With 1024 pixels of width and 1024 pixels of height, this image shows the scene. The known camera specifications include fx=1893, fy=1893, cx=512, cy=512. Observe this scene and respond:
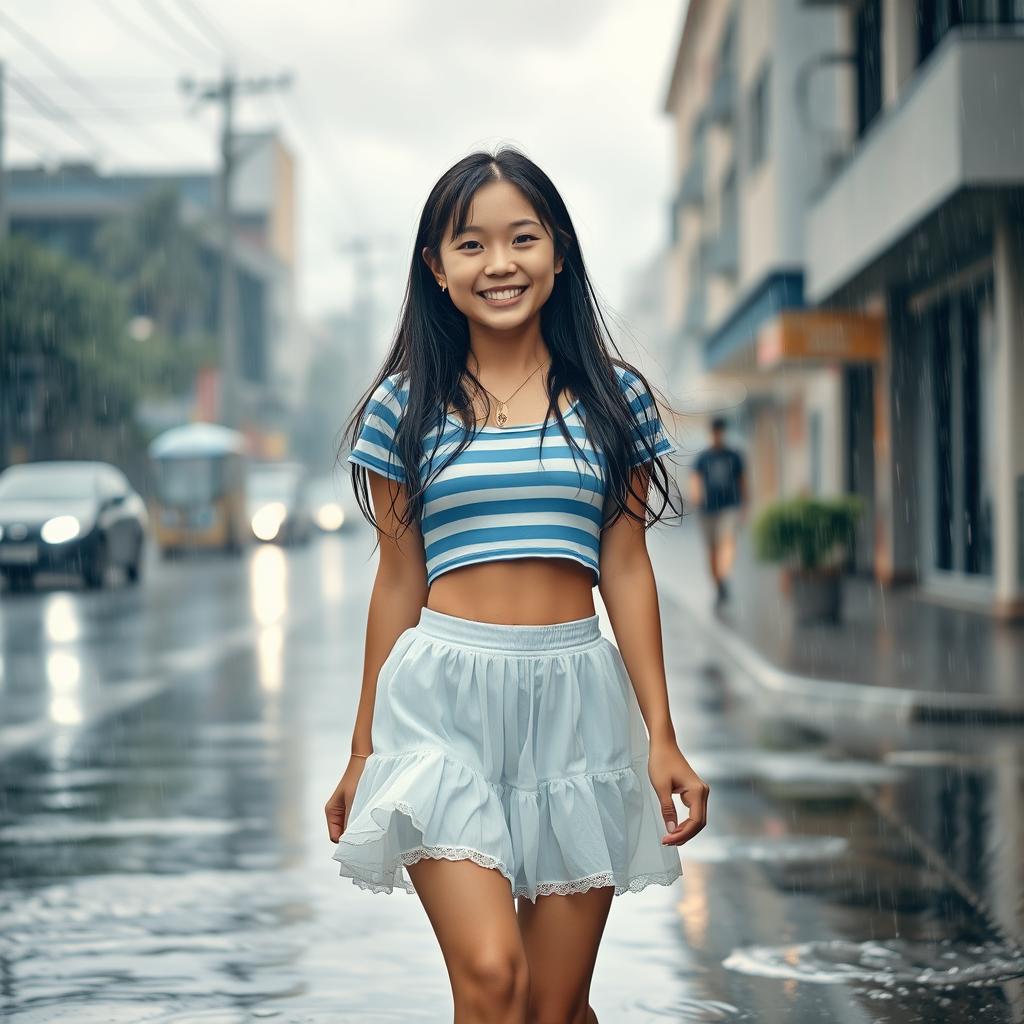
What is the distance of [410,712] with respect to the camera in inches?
128

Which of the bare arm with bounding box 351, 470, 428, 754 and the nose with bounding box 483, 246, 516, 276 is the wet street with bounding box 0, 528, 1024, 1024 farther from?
the nose with bounding box 483, 246, 516, 276

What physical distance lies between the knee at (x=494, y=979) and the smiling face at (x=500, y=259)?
1.10m

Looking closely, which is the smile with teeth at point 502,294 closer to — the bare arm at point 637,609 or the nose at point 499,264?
the nose at point 499,264

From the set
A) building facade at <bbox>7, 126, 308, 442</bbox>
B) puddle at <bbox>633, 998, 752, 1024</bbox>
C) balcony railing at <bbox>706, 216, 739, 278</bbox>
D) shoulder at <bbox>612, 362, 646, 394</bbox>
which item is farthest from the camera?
building facade at <bbox>7, 126, 308, 442</bbox>

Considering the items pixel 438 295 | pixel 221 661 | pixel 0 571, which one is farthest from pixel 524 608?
pixel 0 571

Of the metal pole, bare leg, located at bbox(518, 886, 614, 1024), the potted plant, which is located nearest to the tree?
the metal pole

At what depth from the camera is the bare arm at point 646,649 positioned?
3.30m

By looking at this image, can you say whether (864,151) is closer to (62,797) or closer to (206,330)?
(62,797)

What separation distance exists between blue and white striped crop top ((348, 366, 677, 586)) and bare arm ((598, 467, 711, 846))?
7cm

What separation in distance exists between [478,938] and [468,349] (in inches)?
44.1

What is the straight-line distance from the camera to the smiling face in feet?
11.0

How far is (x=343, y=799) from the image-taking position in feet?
11.2

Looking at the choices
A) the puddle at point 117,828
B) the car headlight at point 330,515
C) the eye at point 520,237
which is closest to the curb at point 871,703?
the puddle at point 117,828

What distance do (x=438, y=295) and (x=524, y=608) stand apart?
65 cm
